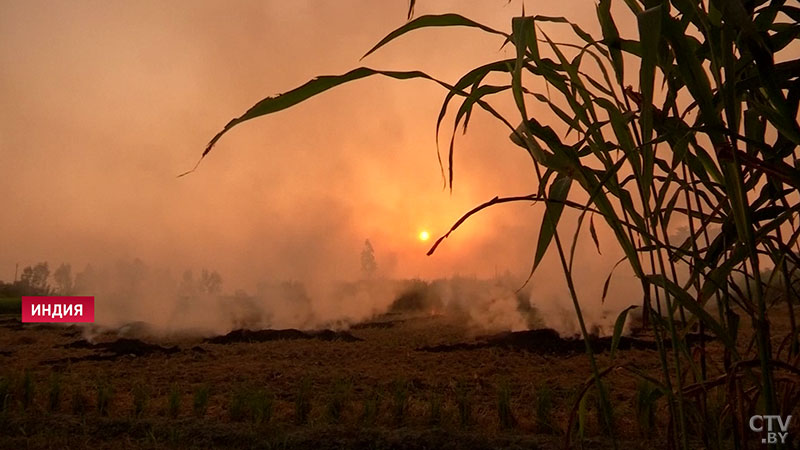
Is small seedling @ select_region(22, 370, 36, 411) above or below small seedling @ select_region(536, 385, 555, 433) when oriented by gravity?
above

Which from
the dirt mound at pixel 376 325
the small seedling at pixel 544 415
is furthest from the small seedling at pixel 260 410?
the dirt mound at pixel 376 325

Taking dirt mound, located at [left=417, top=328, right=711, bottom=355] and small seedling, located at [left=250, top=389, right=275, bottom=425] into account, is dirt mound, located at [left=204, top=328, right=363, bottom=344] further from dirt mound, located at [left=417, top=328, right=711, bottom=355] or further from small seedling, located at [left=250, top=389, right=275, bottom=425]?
small seedling, located at [left=250, top=389, right=275, bottom=425]

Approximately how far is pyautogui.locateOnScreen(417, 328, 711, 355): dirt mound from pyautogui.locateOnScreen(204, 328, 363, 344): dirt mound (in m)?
1.88

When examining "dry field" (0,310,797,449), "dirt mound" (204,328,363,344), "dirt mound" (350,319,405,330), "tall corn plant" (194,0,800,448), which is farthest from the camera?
"dirt mound" (350,319,405,330)

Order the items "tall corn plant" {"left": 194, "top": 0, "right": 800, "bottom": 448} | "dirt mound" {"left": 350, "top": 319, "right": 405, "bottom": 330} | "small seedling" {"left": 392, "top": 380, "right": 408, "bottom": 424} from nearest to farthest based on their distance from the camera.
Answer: "tall corn plant" {"left": 194, "top": 0, "right": 800, "bottom": 448} → "small seedling" {"left": 392, "top": 380, "right": 408, "bottom": 424} → "dirt mound" {"left": 350, "top": 319, "right": 405, "bottom": 330}

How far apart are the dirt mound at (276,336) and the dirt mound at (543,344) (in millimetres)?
1877

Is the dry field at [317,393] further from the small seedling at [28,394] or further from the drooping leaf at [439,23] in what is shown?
the drooping leaf at [439,23]

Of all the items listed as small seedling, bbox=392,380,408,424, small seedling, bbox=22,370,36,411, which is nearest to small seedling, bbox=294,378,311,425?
small seedling, bbox=392,380,408,424

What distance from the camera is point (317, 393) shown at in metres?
4.48

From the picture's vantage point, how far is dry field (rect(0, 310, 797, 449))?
300 centimetres

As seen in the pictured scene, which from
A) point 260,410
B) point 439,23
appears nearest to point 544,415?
point 260,410

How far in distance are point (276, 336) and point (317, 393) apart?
183 inches

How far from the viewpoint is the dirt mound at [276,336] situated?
848 centimetres

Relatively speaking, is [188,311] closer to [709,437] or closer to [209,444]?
[209,444]
